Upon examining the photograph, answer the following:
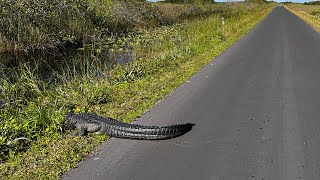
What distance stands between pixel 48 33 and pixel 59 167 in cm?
1082

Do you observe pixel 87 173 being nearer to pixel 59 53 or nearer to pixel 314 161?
pixel 314 161

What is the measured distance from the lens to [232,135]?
16.5 feet

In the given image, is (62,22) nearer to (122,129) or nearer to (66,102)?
(66,102)

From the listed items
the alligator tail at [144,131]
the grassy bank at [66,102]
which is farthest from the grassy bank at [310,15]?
the alligator tail at [144,131]

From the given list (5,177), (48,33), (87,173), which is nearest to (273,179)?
(87,173)

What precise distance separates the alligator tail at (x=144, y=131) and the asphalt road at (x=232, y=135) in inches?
3.5

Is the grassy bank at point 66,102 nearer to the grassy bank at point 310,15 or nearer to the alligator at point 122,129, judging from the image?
the alligator at point 122,129

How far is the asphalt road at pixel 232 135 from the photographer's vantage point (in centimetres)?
404

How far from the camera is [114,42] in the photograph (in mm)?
15398

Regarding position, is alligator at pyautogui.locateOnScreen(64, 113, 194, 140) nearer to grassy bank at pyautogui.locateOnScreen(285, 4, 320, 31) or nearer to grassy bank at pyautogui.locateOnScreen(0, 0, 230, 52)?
grassy bank at pyautogui.locateOnScreen(0, 0, 230, 52)

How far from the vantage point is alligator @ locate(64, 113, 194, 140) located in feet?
16.0

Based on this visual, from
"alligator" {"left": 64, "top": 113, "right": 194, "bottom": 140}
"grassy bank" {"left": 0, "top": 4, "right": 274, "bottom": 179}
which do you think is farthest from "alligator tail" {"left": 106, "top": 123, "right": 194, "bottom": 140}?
"grassy bank" {"left": 0, "top": 4, "right": 274, "bottom": 179}

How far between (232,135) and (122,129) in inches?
64.4

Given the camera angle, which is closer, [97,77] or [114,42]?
[97,77]
